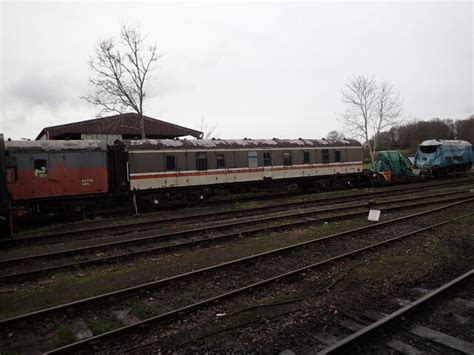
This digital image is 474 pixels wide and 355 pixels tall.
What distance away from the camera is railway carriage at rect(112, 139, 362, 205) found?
57.3ft

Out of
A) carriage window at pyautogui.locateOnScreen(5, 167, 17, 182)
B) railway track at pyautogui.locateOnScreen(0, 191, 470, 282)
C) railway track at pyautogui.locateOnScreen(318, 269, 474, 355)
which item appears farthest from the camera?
carriage window at pyautogui.locateOnScreen(5, 167, 17, 182)

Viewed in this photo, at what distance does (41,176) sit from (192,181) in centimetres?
680

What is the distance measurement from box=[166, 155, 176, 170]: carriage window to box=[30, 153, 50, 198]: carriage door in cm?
525

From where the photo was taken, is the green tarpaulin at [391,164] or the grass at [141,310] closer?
the grass at [141,310]

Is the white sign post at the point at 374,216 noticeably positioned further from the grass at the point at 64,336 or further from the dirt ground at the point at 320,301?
the grass at the point at 64,336

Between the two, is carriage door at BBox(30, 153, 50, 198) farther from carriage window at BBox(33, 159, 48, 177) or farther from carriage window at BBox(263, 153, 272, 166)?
carriage window at BBox(263, 153, 272, 166)

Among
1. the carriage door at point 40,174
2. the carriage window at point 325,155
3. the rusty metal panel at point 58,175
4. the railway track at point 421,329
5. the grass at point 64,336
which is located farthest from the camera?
the carriage window at point 325,155

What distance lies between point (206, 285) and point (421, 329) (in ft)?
12.2

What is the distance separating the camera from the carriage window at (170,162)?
18.1 meters

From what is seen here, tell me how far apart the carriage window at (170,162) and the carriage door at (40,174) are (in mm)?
5250

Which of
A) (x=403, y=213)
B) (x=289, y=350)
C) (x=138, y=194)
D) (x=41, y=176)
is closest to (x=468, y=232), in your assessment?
(x=403, y=213)

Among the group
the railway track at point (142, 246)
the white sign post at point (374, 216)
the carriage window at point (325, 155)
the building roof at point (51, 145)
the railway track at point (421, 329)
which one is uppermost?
the building roof at point (51, 145)

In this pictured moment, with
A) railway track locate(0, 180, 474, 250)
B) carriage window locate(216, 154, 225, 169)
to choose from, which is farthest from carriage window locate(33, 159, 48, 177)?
carriage window locate(216, 154, 225, 169)

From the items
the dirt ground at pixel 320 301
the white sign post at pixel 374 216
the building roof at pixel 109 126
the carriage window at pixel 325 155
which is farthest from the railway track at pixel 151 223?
the building roof at pixel 109 126
